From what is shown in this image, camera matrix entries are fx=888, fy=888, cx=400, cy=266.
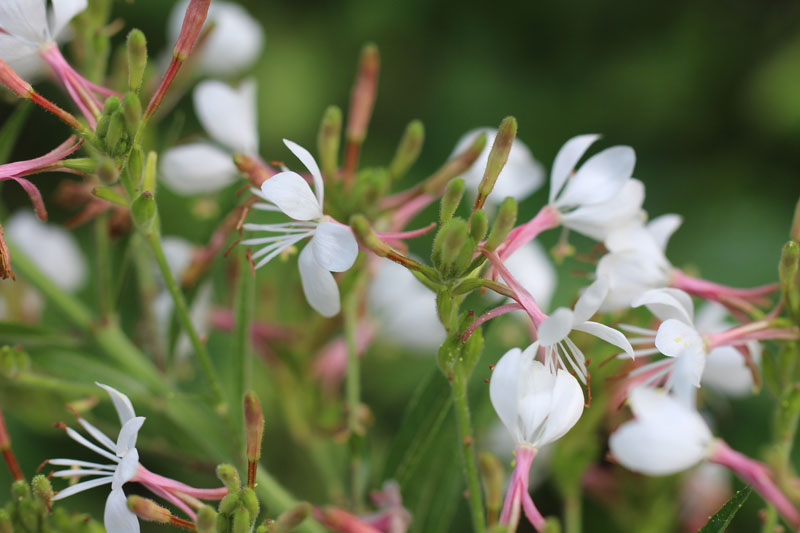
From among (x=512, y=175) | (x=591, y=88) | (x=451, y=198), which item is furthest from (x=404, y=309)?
(x=591, y=88)

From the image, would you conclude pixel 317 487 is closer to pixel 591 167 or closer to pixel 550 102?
pixel 591 167

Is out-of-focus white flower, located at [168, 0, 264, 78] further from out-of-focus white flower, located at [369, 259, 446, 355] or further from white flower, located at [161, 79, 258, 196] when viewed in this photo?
out-of-focus white flower, located at [369, 259, 446, 355]

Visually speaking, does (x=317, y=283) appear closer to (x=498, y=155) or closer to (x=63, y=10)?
(x=498, y=155)

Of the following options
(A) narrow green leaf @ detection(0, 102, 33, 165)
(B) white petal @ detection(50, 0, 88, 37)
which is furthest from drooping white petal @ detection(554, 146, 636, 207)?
(A) narrow green leaf @ detection(0, 102, 33, 165)

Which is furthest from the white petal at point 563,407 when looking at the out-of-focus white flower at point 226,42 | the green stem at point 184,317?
the out-of-focus white flower at point 226,42

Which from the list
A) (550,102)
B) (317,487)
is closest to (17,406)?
(317,487)

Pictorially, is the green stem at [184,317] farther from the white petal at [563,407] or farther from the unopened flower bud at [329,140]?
the white petal at [563,407]

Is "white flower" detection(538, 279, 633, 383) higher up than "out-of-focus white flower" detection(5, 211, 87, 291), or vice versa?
"white flower" detection(538, 279, 633, 383)
